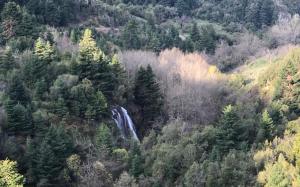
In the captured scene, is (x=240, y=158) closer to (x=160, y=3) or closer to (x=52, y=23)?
(x=52, y=23)

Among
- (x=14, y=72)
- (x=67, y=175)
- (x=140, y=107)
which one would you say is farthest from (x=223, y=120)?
(x=14, y=72)

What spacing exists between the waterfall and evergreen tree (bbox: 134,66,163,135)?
2.46m

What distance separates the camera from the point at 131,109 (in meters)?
65.2

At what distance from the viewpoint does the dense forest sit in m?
48.9

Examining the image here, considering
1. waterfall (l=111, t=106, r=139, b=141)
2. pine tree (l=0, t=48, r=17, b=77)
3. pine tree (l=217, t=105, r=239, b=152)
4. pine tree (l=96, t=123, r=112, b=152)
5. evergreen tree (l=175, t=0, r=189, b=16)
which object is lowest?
waterfall (l=111, t=106, r=139, b=141)

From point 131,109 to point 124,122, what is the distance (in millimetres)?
3481

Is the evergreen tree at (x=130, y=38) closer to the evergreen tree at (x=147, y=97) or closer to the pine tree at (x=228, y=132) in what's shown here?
the evergreen tree at (x=147, y=97)

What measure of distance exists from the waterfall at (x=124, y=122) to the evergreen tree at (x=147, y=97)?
246 centimetres

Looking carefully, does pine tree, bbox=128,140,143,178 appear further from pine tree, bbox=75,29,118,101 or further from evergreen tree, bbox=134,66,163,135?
evergreen tree, bbox=134,66,163,135

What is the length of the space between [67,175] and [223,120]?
19144mm

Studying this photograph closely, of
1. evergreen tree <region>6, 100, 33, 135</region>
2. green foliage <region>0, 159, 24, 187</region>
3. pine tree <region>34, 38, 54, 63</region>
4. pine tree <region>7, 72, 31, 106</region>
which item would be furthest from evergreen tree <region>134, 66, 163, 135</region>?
green foliage <region>0, 159, 24, 187</region>

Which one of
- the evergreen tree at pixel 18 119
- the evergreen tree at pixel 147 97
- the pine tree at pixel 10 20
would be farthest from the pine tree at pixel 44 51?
the evergreen tree at pixel 147 97

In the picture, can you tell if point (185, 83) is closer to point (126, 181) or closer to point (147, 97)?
point (147, 97)

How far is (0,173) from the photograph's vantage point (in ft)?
135
